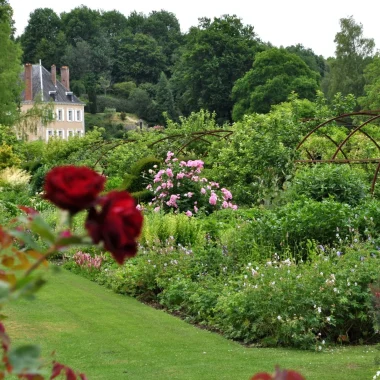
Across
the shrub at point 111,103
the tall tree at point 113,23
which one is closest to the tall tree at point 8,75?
the shrub at point 111,103

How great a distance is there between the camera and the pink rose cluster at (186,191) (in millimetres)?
14461

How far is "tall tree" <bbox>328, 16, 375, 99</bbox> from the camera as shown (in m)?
49.7

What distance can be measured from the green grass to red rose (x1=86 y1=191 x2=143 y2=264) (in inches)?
187

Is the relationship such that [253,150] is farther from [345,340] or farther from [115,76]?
[115,76]

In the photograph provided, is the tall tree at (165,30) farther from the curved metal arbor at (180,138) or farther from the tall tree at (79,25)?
the curved metal arbor at (180,138)

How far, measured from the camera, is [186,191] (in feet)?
48.6

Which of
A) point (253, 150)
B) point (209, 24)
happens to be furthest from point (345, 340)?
point (209, 24)

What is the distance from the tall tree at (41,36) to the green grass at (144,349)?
75.3 metres

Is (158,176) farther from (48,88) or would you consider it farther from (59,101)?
(48,88)

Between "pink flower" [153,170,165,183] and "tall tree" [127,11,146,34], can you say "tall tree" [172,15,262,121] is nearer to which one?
"pink flower" [153,170,165,183]

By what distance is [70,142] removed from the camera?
27.5 m

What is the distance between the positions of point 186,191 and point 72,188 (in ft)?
45.1

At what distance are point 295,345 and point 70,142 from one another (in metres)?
21.5

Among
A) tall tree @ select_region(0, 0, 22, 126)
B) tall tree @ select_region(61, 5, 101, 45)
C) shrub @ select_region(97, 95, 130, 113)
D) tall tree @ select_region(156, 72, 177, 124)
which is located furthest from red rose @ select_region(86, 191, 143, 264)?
tall tree @ select_region(61, 5, 101, 45)
